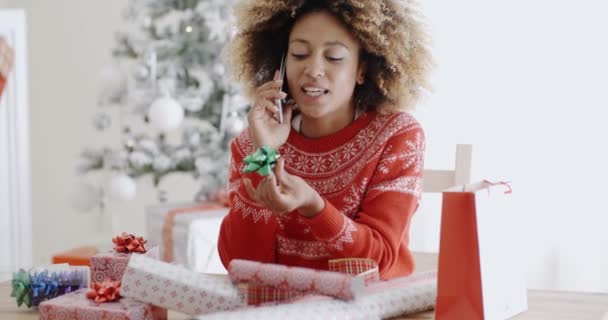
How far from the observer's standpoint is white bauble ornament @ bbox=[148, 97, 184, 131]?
3.17 m

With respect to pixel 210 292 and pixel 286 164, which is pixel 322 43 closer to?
pixel 286 164

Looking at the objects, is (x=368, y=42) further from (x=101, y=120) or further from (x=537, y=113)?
(x=101, y=120)

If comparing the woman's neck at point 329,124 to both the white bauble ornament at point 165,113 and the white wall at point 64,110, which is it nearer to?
the white bauble ornament at point 165,113

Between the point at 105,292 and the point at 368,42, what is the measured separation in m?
0.68

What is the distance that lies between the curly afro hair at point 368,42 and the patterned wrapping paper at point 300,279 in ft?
1.90

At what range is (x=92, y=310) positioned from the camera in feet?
3.39

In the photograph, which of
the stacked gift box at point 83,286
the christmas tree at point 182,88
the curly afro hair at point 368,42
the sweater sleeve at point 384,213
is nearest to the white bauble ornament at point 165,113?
the christmas tree at point 182,88

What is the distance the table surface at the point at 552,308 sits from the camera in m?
1.15

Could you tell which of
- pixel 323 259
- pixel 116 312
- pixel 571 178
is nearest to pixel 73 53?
pixel 571 178

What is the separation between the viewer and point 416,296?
1.13 metres

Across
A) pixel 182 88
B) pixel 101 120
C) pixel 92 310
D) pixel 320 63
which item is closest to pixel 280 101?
pixel 320 63

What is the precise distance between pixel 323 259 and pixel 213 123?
205cm

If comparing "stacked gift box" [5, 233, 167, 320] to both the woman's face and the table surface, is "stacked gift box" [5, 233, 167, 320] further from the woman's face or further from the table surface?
the woman's face

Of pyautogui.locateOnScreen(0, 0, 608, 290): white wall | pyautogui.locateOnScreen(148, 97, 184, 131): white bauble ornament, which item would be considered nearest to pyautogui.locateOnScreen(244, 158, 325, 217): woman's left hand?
pyautogui.locateOnScreen(0, 0, 608, 290): white wall
